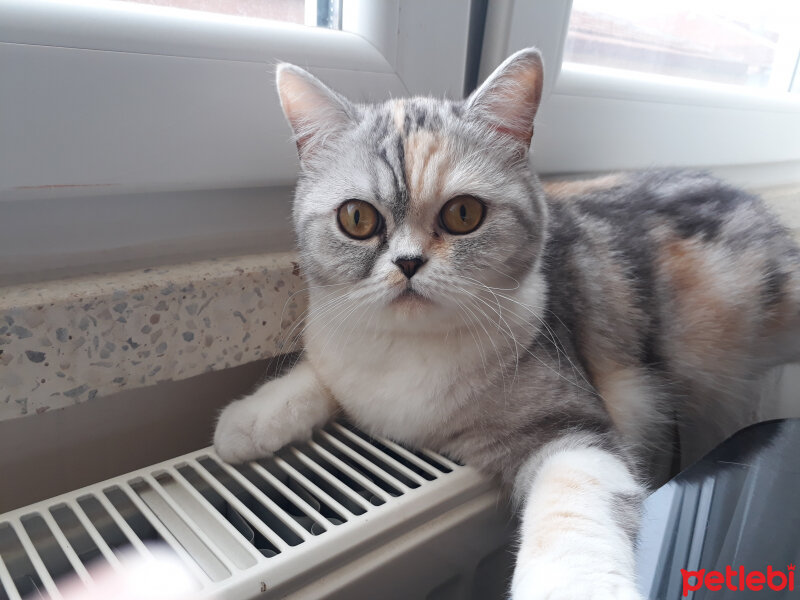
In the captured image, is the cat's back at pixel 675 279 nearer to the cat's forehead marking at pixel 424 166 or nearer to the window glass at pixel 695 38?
the cat's forehead marking at pixel 424 166

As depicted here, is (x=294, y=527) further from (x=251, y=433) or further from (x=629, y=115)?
(x=629, y=115)

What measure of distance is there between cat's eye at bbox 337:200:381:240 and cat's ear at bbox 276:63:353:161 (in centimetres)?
12

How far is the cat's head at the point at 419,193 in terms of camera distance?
68cm

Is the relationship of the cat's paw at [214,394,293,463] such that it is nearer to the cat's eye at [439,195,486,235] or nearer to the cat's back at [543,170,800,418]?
the cat's eye at [439,195,486,235]

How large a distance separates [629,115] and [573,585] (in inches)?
42.2

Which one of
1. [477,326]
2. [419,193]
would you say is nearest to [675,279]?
[477,326]

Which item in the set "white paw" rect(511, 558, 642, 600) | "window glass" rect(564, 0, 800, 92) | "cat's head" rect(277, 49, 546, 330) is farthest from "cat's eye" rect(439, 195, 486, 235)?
"window glass" rect(564, 0, 800, 92)

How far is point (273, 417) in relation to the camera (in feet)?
2.42

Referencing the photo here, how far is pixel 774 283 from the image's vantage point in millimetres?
1031

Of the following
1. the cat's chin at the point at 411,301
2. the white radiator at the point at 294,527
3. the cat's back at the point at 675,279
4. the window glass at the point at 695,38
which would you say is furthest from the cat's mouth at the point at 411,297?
the window glass at the point at 695,38

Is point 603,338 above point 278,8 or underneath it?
underneath

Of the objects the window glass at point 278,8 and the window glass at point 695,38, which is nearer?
the window glass at point 278,8

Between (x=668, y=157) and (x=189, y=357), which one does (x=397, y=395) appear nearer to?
(x=189, y=357)

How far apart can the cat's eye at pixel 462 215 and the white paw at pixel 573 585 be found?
14.8 inches
